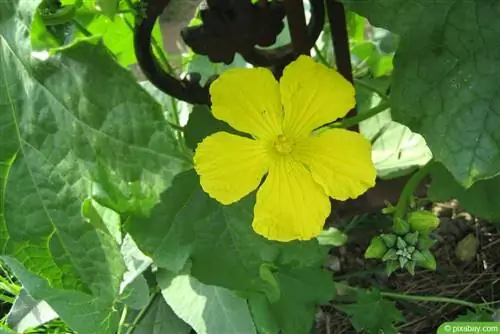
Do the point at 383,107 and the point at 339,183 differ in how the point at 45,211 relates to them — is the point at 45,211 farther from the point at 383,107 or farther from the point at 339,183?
the point at 383,107

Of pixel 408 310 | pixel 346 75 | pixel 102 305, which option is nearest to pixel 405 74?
pixel 346 75

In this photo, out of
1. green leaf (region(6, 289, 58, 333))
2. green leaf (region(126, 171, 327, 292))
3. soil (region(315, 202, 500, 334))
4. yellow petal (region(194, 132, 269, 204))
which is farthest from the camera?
soil (region(315, 202, 500, 334))

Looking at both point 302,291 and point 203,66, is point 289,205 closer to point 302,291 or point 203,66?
point 302,291

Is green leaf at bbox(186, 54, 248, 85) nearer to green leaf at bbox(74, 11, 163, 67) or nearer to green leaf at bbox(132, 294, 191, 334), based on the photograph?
green leaf at bbox(74, 11, 163, 67)

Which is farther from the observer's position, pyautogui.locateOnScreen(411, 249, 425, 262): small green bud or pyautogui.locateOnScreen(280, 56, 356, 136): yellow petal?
pyautogui.locateOnScreen(411, 249, 425, 262): small green bud

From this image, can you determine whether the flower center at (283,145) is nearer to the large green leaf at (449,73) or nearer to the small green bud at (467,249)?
the large green leaf at (449,73)

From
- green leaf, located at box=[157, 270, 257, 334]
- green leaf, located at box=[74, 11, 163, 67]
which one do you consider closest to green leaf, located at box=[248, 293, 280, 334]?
green leaf, located at box=[157, 270, 257, 334]

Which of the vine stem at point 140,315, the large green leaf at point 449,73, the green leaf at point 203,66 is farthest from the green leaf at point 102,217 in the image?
the green leaf at point 203,66
